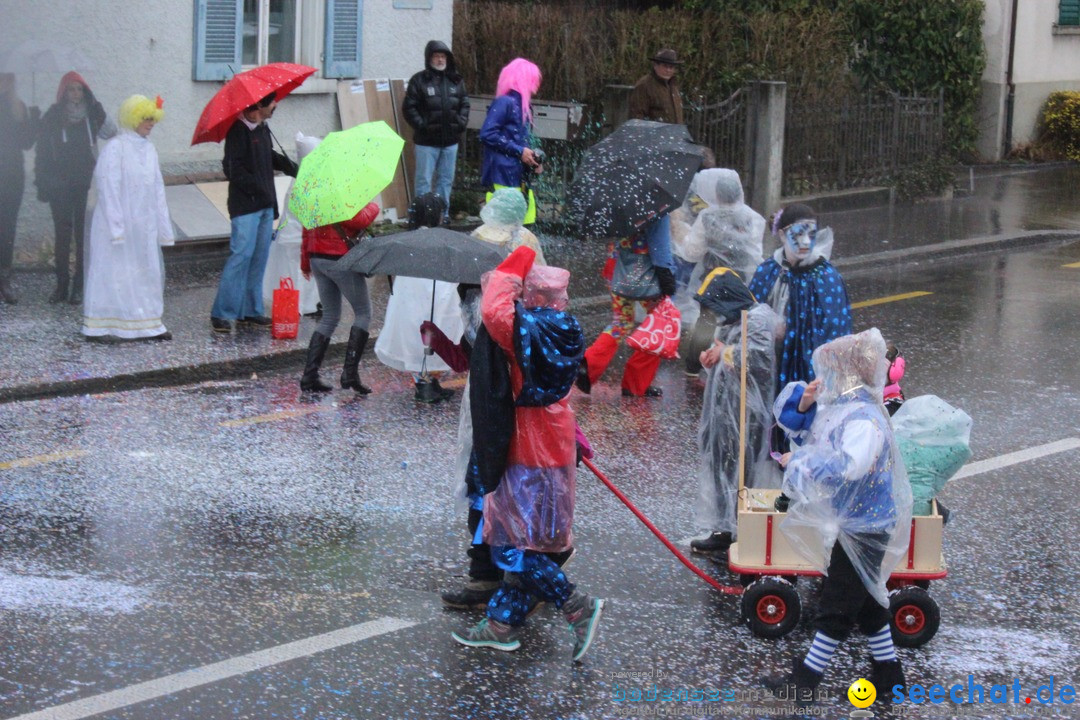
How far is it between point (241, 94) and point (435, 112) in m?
3.57

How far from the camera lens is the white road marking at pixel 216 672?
4.68m

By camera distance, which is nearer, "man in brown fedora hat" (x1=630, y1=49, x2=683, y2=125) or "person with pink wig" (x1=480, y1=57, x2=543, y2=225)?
"person with pink wig" (x1=480, y1=57, x2=543, y2=225)

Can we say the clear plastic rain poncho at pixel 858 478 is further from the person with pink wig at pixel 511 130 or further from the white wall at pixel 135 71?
the white wall at pixel 135 71

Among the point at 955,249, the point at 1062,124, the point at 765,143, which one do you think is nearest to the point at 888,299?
the point at 955,249

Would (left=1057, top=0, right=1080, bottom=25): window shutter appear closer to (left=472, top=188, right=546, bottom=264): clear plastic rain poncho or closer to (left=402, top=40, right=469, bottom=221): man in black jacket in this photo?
(left=402, top=40, right=469, bottom=221): man in black jacket

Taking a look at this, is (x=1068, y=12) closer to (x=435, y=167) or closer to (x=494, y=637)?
(x=435, y=167)

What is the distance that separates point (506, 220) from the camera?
25.6 ft

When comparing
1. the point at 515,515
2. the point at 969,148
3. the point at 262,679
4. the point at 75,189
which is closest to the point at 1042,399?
the point at 515,515

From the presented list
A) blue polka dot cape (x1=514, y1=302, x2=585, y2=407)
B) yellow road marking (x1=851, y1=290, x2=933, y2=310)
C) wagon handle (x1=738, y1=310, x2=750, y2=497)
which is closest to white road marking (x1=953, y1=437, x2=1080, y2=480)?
wagon handle (x1=738, y1=310, x2=750, y2=497)

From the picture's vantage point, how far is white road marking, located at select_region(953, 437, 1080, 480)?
25.5 feet

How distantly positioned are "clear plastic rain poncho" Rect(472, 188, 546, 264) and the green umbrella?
80 cm

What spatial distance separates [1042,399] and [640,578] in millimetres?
4338

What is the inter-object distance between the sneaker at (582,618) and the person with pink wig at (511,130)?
260 inches

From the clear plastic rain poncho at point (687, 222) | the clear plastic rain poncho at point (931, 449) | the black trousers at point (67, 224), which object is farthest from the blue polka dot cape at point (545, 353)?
the black trousers at point (67, 224)
